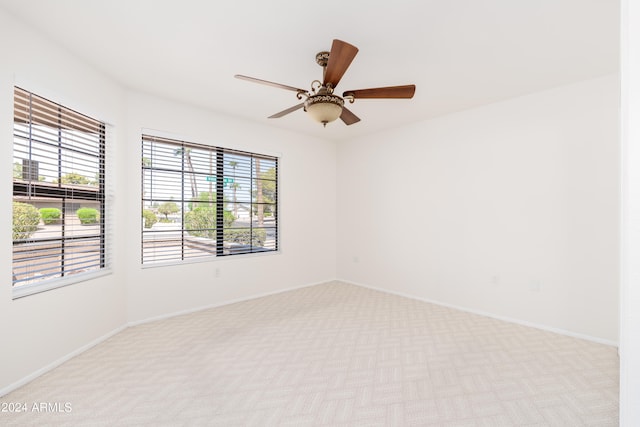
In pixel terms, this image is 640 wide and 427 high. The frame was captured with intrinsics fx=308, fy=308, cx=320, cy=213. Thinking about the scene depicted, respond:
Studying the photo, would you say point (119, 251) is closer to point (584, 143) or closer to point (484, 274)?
point (484, 274)

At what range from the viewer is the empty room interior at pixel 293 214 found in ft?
6.93

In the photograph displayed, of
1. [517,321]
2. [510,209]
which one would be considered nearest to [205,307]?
[517,321]

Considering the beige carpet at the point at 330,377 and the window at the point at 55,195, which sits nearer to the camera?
the beige carpet at the point at 330,377

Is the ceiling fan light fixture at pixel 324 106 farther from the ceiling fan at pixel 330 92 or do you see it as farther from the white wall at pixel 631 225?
the white wall at pixel 631 225

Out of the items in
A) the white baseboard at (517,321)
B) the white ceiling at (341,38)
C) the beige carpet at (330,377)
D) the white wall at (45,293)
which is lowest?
the beige carpet at (330,377)

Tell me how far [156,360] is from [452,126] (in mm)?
4321

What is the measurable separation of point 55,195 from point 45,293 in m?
0.81

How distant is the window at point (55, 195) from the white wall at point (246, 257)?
1.37ft

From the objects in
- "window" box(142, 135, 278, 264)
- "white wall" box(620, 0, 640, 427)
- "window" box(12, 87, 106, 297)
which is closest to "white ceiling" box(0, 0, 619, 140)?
"window" box(12, 87, 106, 297)

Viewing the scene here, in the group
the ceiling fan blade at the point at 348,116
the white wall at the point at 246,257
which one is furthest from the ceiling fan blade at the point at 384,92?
the white wall at the point at 246,257

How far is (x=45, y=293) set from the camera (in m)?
2.48

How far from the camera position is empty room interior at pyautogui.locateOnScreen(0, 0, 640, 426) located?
6.93 feet

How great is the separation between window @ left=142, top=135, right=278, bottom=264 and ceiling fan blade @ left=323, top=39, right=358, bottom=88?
2.39m

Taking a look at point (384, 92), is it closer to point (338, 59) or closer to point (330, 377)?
point (338, 59)
